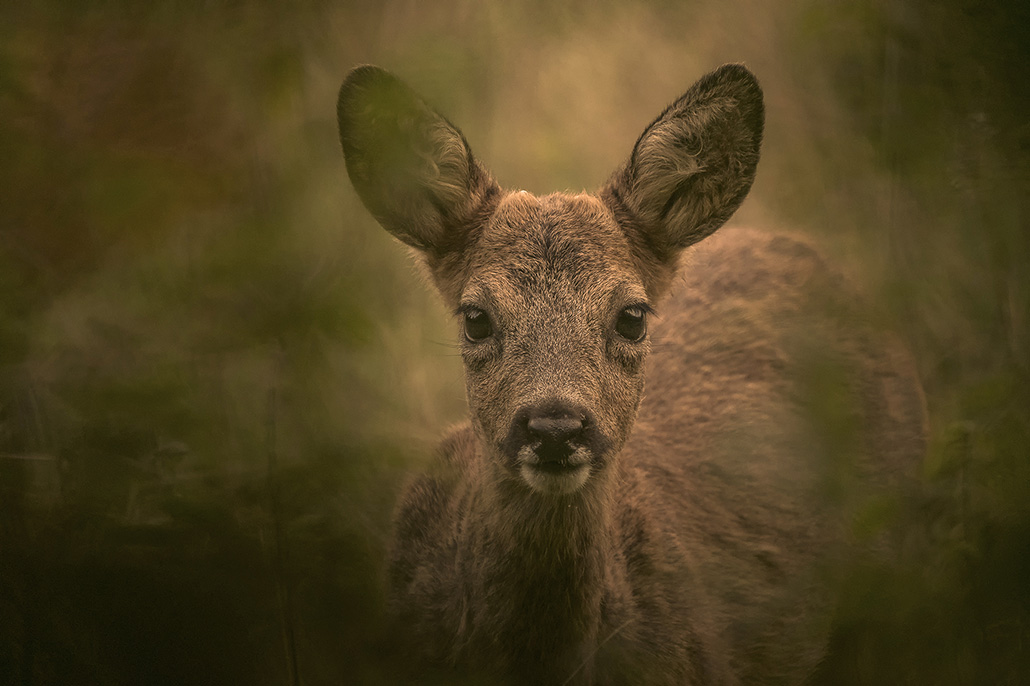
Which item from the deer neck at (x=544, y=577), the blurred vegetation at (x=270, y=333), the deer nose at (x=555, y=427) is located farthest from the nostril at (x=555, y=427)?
the blurred vegetation at (x=270, y=333)

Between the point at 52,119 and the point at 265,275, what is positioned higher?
the point at 52,119

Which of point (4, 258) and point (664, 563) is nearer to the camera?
point (4, 258)

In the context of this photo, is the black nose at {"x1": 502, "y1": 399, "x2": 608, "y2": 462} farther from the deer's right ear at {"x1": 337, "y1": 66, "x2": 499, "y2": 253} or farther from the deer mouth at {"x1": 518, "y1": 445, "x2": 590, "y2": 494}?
the deer's right ear at {"x1": 337, "y1": 66, "x2": 499, "y2": 253}

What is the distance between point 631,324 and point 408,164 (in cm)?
123

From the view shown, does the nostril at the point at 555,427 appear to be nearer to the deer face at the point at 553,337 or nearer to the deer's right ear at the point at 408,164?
the deer face at the point at 553,337

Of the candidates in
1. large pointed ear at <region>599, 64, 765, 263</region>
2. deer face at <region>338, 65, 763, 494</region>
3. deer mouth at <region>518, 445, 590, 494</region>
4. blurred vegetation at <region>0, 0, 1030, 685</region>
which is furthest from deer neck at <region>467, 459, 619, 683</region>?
large pointed ear at <region>599, 64, 765, 263</region>

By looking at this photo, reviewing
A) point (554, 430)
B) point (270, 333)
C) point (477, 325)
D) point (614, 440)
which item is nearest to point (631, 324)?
point (614, 440)

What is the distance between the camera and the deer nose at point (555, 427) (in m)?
3.14

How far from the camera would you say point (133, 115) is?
390cm

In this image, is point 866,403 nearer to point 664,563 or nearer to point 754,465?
point 754,465

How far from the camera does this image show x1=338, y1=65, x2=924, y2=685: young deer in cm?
356

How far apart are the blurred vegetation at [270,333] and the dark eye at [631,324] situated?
3.64 feet

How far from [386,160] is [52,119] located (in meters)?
1.51

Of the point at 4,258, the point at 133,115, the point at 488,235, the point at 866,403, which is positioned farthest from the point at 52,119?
the point at 866,403
